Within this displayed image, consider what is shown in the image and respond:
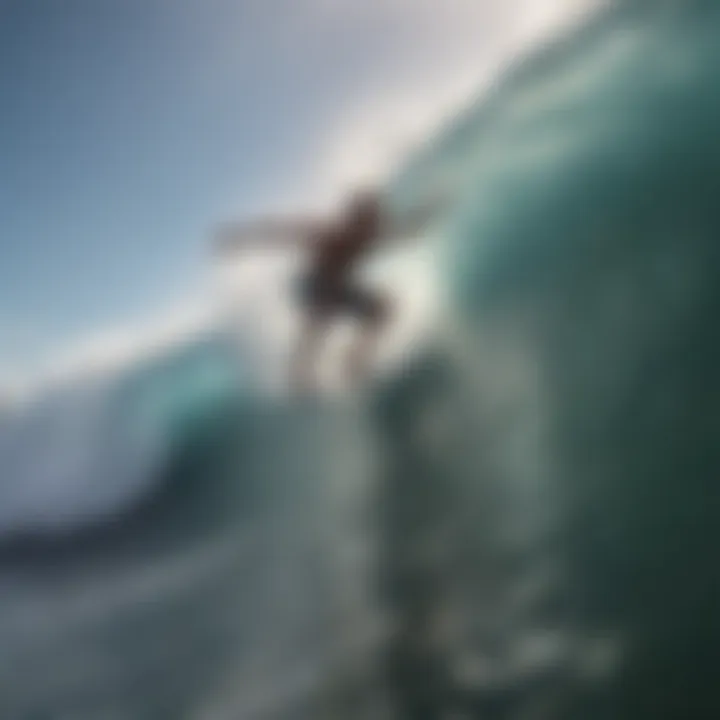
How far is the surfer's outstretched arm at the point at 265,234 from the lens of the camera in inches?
63.5

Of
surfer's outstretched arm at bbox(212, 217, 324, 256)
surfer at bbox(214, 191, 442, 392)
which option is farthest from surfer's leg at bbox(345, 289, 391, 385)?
surfer's outstretched arm at bbox(212, 217, 324, 256)

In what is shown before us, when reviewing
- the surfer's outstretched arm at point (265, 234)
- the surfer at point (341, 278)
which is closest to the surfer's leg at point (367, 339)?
the surfer at point (341, 278)

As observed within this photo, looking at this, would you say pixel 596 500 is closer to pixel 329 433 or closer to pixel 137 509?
pixel 329 433

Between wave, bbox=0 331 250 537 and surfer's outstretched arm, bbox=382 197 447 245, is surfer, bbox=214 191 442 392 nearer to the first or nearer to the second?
surfer's outstretched arm, bbox=382 197 447 245

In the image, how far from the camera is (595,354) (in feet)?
4.77

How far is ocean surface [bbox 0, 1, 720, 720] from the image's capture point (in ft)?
4.54

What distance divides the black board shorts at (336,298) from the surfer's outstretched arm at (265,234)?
0.19 feet

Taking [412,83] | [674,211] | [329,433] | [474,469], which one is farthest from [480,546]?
[412,83]

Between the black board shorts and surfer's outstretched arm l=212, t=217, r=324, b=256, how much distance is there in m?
0.06

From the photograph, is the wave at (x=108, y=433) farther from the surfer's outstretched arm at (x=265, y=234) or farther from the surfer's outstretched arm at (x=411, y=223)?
the surfer's outstretched arm at (x=411, y=223)

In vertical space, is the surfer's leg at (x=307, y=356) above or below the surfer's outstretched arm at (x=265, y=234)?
below

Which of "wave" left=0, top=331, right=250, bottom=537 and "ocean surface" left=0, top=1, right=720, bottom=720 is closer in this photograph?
"ocean surface" left=0, top=1, right=720, bottom=720

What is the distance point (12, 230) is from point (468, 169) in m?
0.69

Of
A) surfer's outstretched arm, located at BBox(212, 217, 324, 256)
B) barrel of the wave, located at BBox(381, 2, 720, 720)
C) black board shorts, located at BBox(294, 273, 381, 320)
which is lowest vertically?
barrel of the wave, located at BBox(381, 2, 720, 720)
